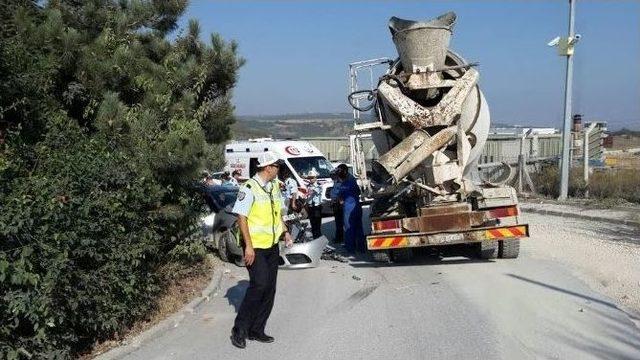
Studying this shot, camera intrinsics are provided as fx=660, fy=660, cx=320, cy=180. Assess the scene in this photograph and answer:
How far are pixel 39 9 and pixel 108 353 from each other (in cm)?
418

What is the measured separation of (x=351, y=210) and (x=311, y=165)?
25.0ft

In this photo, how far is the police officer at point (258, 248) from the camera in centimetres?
608

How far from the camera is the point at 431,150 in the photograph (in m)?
9.12

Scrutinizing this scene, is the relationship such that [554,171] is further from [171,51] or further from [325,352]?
[325,352]

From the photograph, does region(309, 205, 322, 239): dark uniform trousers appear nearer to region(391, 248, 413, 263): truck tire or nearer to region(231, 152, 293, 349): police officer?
region(391, 248, 413, 263): truck tire

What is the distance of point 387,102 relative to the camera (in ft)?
30.9

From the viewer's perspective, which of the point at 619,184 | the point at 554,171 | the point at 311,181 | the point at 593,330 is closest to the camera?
the point at 593,330

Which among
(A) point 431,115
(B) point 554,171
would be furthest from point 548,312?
(B) point 554,171

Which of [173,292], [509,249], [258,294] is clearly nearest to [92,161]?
[258,294]

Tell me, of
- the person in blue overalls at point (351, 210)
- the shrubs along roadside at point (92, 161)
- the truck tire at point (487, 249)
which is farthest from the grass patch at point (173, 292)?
the truck tire at point (487, 249)

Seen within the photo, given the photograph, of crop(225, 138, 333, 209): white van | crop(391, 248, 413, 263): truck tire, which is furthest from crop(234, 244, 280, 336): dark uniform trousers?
crop(225, 138, 333, 209): white van

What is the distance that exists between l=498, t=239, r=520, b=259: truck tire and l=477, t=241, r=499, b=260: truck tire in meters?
0.10

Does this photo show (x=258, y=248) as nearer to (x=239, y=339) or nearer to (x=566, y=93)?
(x=239, y=339)

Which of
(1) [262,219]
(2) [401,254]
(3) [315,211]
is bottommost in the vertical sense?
(2) [401,254]
